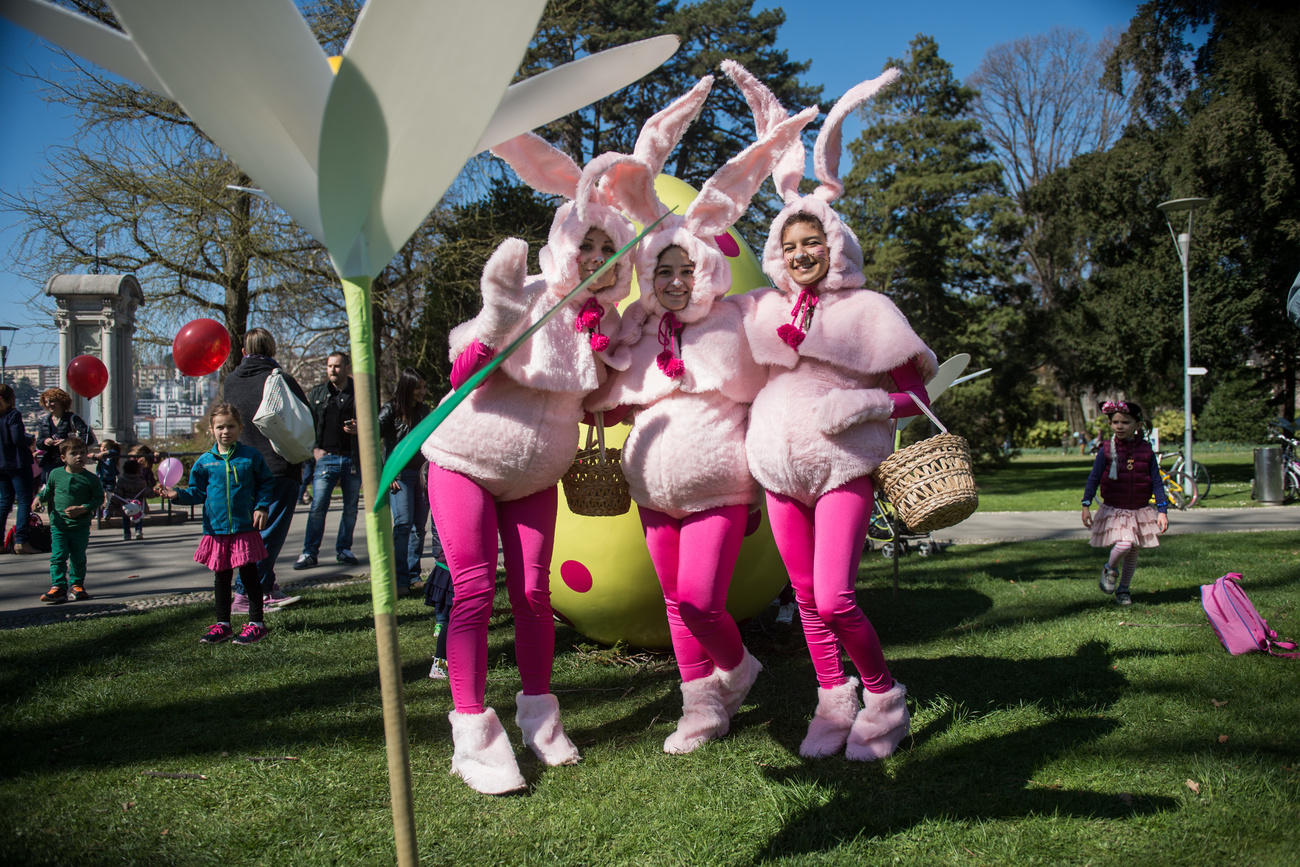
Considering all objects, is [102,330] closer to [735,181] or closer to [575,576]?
[575,576]

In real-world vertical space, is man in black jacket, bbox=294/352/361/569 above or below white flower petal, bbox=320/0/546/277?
below

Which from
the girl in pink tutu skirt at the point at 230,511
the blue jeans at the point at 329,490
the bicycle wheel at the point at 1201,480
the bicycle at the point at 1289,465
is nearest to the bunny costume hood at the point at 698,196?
the girl in pink tutu skirt at the point at 230,511

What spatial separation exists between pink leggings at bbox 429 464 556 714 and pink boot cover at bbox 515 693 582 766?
0.15ft

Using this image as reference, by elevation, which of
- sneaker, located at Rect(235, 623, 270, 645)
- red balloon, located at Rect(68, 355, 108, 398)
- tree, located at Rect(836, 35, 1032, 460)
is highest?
tree, located at Rect(836, 35, 1032, 460)

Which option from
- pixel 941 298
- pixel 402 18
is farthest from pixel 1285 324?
pixel 402 18

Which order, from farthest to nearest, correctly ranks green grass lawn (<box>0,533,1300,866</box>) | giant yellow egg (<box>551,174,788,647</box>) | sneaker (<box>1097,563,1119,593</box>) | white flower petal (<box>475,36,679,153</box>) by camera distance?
sneaker (<box>1097,563,1119,593</box>), giant yellow egg (<box>551,174,788,647</box>), green grass lawn (<box>0,533,1300,866</box>), white flower petal (<box>475,36,679,153</box>)

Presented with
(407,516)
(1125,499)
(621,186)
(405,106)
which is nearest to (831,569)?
(621,186)

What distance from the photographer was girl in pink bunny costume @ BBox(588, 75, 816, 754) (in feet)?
9.93

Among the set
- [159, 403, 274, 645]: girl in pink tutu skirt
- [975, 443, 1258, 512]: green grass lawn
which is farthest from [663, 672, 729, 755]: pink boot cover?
[975, 443, 1258, 512]: green grass lawn

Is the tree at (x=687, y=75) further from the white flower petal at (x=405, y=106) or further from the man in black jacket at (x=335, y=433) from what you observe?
the white flower petal at (x=405, y=106)

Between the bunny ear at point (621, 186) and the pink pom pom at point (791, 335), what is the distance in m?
0.70

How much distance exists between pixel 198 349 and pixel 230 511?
2444 millimetres

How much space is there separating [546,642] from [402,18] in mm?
2257

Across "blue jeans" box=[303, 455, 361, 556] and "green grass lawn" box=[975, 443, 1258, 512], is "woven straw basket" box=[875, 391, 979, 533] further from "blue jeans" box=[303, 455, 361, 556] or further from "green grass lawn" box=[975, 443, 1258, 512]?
"green grass lawn" box=[975, 443, 1258, 512]
